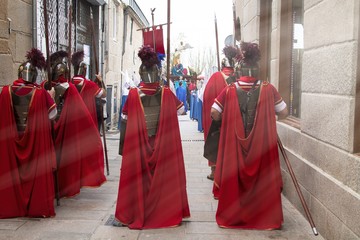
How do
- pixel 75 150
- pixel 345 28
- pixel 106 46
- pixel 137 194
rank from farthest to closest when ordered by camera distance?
pixel 106 46 → pixel 75 150 → pixel 137 194 → pixel 345 28

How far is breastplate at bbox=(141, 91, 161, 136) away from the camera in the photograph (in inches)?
204

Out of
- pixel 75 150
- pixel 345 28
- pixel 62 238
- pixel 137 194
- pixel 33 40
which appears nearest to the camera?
pixel 345 28

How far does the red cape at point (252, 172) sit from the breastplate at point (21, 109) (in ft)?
7.74

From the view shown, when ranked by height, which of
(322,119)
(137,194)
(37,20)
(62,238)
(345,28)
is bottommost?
(62,238)

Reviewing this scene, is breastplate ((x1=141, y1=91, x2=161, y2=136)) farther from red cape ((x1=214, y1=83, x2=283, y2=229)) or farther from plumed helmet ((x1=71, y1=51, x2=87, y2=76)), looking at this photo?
plumed helmet ((x1=71, y1=51, x2=87, y2=76))

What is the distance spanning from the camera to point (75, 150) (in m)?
6.28

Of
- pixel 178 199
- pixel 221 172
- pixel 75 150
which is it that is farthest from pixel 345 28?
pixel 75 150

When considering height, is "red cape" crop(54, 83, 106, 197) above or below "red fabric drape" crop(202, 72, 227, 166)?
below

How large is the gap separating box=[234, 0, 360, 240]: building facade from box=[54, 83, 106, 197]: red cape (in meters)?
2.79

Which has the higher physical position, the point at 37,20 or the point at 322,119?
Result: the point at 37,20

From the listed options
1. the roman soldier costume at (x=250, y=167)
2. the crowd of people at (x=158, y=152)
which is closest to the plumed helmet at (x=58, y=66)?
the crowd of people at (x=158, y=152)

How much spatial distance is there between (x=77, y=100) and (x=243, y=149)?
2.59m

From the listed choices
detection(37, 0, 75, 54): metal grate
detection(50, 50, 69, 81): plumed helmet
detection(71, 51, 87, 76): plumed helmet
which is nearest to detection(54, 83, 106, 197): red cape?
detection(50, 50, 69, 81): plumed helmet

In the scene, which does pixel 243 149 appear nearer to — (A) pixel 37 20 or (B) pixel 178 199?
(B) pixel 178 199
